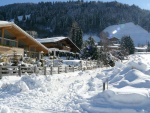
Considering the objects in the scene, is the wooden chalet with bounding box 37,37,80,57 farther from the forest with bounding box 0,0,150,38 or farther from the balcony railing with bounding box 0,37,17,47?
the forest with bounding box 0,0,150,38

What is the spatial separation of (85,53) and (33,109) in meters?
40.6

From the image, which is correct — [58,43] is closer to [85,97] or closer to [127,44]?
[127,44]

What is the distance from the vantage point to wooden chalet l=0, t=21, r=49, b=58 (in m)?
29.3

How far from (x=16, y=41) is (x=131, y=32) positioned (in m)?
149

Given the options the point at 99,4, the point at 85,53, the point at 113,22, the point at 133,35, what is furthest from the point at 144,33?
the point at 85,53

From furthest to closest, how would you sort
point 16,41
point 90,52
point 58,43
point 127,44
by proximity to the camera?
point 127,44, point 58,43, point 90,52, point 16,41

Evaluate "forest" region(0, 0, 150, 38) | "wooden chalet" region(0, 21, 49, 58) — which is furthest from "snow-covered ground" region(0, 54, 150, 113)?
"forest" region(0, 0, 150, 38)

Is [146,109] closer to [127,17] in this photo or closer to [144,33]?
[144,33]

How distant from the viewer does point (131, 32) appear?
174m

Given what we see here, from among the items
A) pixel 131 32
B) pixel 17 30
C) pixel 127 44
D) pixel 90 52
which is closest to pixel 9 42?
pixel 17 30

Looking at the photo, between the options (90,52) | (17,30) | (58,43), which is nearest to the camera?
(17,30)

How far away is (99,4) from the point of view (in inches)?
7761

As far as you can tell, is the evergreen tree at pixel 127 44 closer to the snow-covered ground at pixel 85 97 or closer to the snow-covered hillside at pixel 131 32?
the snow-covered ground at pixel 85 97

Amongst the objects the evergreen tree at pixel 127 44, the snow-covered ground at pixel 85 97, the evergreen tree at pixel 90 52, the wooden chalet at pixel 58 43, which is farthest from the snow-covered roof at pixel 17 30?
the evergreen tree at pixel 127 44
